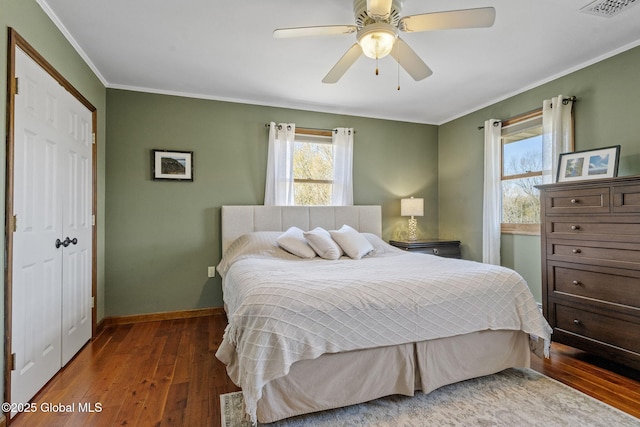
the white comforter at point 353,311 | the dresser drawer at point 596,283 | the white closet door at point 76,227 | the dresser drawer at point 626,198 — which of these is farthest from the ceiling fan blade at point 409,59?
the white closet door at point 76,227

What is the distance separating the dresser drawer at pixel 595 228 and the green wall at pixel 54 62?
383 centimetres

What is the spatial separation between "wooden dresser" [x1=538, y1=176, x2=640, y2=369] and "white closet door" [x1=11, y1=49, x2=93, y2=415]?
3805mm

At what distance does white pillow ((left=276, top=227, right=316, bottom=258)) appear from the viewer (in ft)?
10.3

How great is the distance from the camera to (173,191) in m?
3.67

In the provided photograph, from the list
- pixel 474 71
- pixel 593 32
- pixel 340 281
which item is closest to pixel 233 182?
pixel 340 281

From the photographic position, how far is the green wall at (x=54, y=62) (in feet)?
5.64

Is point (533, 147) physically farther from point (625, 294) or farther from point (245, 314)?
point (245, 314)

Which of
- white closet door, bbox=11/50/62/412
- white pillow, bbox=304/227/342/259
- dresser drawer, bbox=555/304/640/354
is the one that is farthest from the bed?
white closet door, bbox=11/50/62/412

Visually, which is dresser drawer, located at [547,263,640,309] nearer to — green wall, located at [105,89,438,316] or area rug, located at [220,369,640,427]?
area rug, located at [220,369,640,427]

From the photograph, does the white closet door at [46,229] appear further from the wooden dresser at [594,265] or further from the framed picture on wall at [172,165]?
the wooden dresser at [594,265]

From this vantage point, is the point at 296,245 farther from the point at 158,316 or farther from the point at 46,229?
the point at 46,229

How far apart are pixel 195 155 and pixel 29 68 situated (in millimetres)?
1832

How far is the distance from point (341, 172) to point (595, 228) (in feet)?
8.79

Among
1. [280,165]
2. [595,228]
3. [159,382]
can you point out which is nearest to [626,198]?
[595,228]
